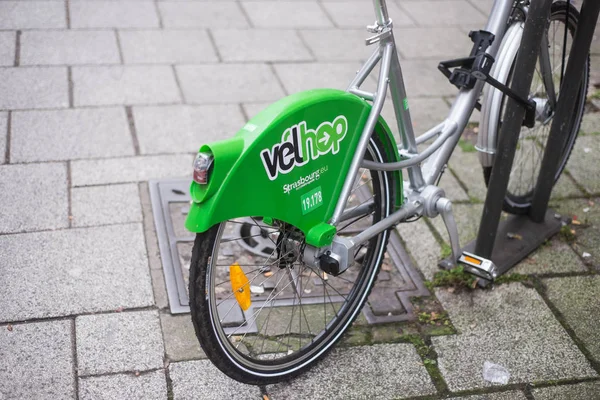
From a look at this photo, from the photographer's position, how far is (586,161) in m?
4.45

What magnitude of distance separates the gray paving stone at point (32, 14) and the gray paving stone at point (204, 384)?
3.34 metres

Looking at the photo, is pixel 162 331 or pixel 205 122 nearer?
pixel 162 331

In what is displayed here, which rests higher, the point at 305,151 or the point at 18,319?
the point at 305,151

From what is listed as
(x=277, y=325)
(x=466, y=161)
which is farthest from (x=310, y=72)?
(x=277, y=325)

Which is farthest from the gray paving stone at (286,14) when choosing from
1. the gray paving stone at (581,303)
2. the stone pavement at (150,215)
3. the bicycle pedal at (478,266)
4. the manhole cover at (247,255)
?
the gray paving stone at (581,303)

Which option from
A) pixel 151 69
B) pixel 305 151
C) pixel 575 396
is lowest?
pixel 151 69

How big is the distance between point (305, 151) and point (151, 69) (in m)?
Answer: 2.74

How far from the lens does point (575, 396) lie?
286 centimetres

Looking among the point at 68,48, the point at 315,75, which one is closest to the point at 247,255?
the point at 315,75

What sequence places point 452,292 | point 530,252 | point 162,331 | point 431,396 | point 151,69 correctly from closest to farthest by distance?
point 431,396, point 162,331, point 452,292, point 530,252, point 151,69

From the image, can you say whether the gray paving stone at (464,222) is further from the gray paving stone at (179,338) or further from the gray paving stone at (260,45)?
the gray paving stone at (260,45)

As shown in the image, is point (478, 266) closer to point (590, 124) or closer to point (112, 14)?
point (590, 124)

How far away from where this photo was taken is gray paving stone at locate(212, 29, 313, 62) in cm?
521

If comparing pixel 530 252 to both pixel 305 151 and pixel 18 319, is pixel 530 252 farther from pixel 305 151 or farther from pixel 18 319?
pixel 18 319
